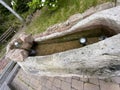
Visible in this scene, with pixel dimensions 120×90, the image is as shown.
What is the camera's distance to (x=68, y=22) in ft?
12.2

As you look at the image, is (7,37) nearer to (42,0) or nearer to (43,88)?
(42,0)

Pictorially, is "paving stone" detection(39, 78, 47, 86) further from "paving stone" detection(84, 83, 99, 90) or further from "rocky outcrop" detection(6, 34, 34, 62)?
"paving stone" detection(84, 83, 99, 90)

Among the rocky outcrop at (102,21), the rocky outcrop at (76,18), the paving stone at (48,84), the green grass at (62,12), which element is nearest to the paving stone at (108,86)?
the rocky outcrop at (102,21)

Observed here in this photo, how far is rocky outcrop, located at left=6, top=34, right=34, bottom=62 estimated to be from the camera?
274 centimetres

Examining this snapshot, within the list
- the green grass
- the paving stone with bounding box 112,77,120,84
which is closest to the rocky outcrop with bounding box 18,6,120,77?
the paving stone with bounding box 112,77,120,84

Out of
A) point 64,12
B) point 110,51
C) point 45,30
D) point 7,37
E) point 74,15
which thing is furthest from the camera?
point 7,37

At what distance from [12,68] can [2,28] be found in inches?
136

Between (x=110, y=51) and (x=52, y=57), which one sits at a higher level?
(x=110, y=51)

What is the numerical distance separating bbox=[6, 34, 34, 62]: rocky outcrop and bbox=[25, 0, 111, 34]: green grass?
4.03 feet

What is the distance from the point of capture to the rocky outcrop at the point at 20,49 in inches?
108

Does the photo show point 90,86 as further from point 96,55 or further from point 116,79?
point 96,55

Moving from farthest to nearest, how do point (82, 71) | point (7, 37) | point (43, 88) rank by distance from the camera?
point (7, 37), point (43, 88), point (82, 71)

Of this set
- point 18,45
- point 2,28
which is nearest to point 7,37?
point 2,28

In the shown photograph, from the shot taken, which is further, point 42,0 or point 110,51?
point 42,0
